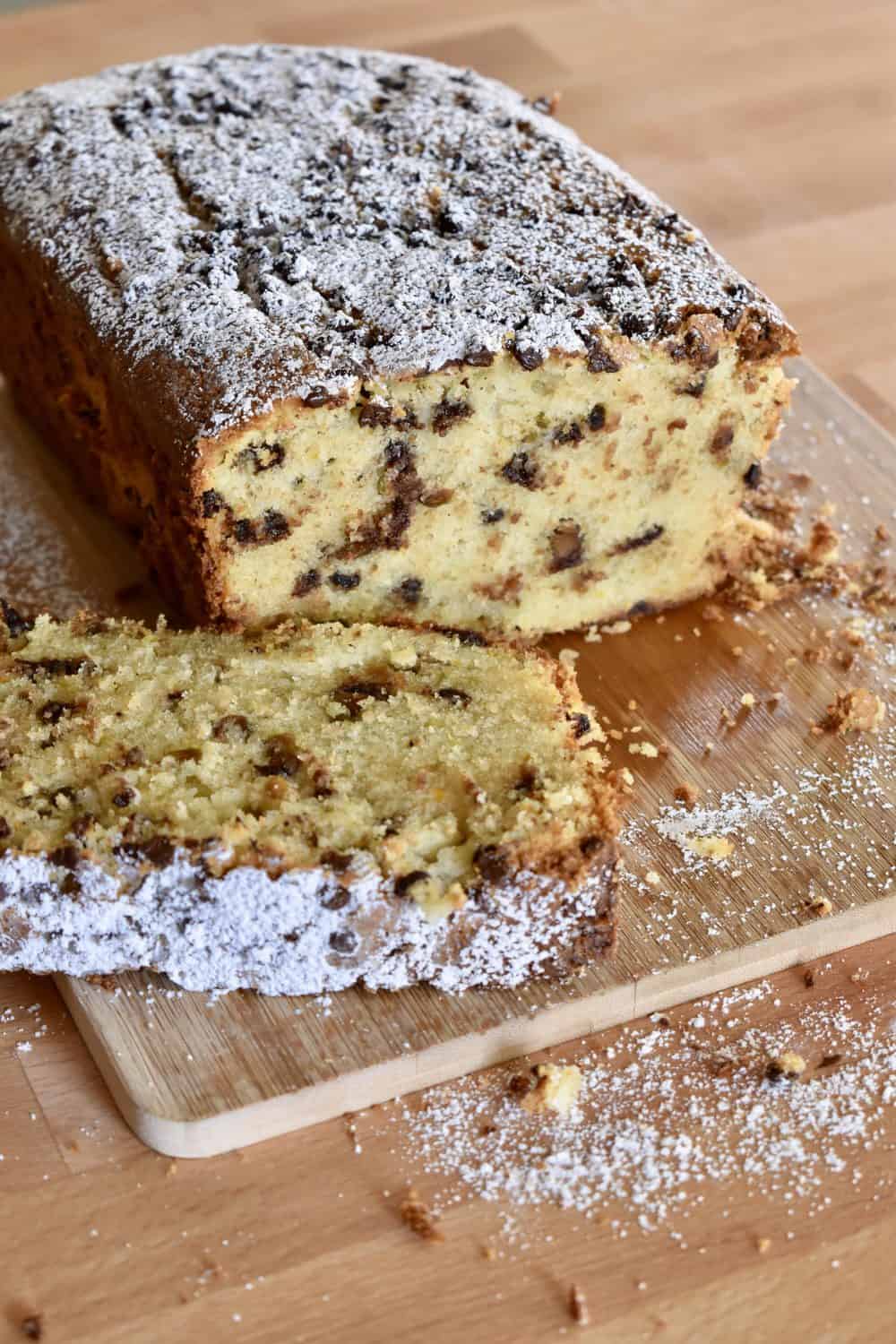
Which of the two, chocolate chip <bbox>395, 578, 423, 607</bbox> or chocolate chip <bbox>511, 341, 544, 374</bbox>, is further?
chocolate chip <bbox>395, 578, 423, 607</bbox>

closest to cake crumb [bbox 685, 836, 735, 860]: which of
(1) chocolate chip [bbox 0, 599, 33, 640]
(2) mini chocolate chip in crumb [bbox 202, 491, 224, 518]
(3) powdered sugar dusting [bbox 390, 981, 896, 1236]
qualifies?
(3) powdered sugar dusting [bbox 390, 981, 896, 1236]

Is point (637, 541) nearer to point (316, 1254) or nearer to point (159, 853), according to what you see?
point (159, 853)

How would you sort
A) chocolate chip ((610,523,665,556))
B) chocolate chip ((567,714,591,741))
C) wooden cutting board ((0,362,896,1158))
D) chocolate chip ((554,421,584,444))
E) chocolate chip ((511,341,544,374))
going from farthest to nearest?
1. chocolate chip ((610,523,665,556))
2. chocolate chip ((554,421,584,444))
3. chocolate chip ((511,341,544,374))
4. chocolate chip ((567,714,591,741))
5. wooden cutting board ((0,362,896,1158))

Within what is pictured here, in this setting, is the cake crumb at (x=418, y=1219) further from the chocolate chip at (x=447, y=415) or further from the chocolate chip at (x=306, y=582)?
the chocolate chip at (x=447, y=415)

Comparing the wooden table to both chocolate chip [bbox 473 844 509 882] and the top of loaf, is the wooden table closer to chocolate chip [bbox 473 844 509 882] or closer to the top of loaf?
chocolate chip [bbox 473 844 509 882]

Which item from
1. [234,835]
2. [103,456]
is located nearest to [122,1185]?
[234,835]

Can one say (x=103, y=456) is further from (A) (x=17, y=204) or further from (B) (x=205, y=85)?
(B) (x=205, y=85)
